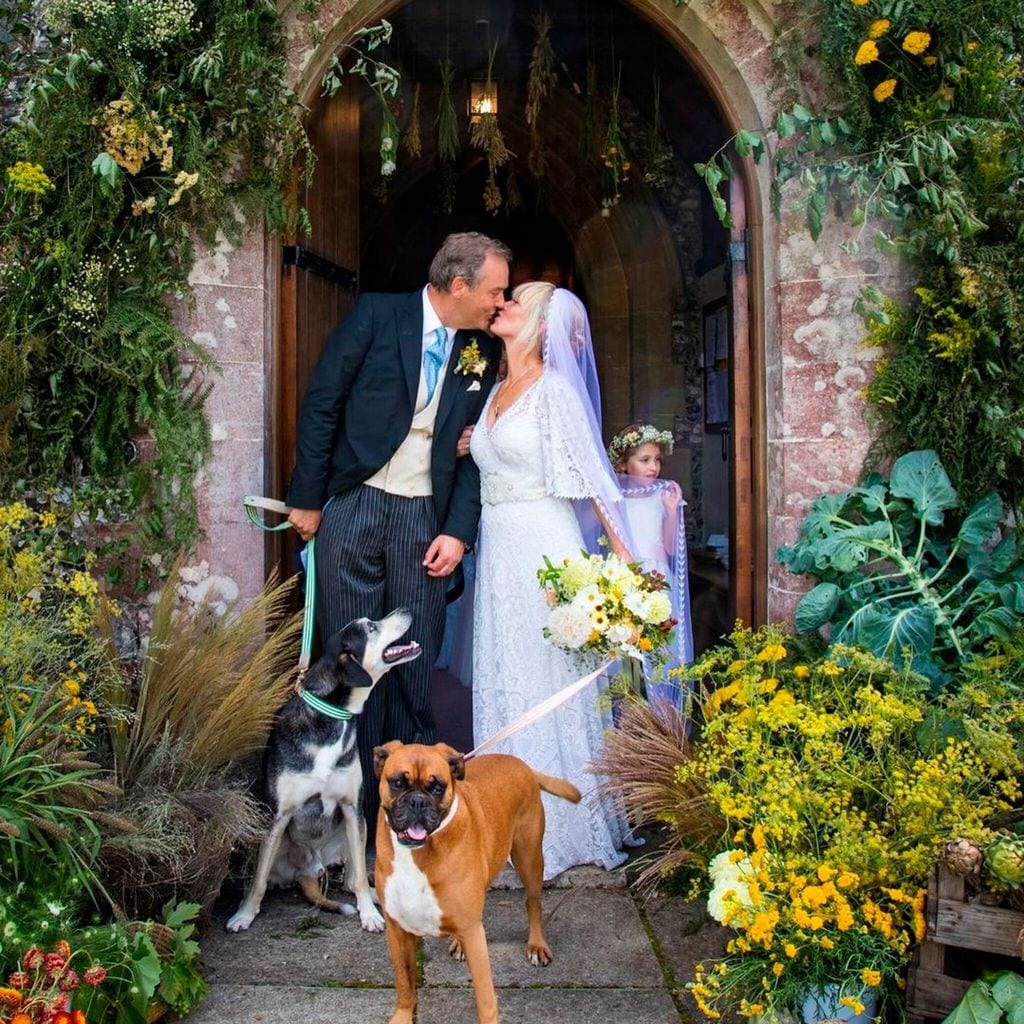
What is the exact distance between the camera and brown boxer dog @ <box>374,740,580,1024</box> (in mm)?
2588

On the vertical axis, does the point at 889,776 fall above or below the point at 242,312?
below

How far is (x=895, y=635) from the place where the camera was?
11.4 ft

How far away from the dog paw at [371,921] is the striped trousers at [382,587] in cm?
57

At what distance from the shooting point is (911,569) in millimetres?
3580

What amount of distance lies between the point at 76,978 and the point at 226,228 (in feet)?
8.68

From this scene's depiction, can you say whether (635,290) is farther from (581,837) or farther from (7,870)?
(7,870)

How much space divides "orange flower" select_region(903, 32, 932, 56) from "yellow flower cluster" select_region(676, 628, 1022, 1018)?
2.19 meters

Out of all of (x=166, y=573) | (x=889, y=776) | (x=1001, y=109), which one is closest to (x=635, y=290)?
(x=1001, y=109)

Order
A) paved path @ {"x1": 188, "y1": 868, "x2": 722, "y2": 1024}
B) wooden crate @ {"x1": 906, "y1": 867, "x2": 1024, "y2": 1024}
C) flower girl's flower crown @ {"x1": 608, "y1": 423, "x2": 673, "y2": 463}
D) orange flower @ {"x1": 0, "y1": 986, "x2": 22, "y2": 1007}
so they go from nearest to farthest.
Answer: orange flower @ {"x1": 0, "y1": 986, "x2": 22, "y2": 1007} < wooden crate @ {"x1": 906, "y1": 867, "x2": 1024, "y2": 1024} < paved path @ {"x1": 188, "y1": 868, "x2": 722, "y2": 1024} < flower girl's flower crown @ {"x1": 608, "y1": 423, "x2": 673, "y2": 463}

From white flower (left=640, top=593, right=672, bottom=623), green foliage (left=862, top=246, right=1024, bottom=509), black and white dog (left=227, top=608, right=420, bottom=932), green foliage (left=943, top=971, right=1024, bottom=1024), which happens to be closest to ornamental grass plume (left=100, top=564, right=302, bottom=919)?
black and white dog (left=227, top=608, right=420, bottom=932)

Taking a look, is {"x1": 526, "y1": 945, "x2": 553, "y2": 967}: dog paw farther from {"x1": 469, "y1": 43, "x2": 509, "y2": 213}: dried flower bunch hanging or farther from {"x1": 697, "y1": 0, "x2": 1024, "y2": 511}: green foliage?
{"x1": 469, "y1": 43, "x2": 509, "y2": 213}: dried flower bunch hanging

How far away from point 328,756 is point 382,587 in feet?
2.48

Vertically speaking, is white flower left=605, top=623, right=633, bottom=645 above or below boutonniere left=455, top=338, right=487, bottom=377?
below

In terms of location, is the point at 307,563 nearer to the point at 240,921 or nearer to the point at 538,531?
the point at 538,531
